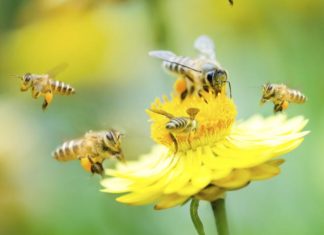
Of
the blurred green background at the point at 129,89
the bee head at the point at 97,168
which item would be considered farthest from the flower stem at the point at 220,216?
the blurred green background at the point at 129,89

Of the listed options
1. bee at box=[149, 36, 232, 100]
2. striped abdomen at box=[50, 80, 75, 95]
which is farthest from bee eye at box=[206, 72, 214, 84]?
striped abdomen at box=[50, 80, 75, 95]

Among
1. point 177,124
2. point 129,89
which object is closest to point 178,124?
point 177,124

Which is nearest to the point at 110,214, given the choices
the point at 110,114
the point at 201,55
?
the point at 110,114

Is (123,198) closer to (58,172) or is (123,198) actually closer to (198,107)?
(198,107)

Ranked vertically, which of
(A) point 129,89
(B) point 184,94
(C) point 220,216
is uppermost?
(A) point 129,89

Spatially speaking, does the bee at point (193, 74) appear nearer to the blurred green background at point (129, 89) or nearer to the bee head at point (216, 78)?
the bee head at point (216, 78)

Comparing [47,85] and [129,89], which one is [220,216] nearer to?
[47,85]
